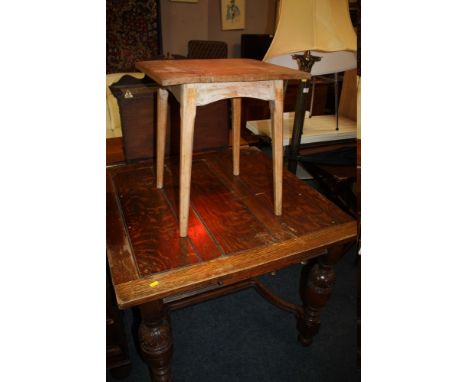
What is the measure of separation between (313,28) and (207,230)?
2.54 feet

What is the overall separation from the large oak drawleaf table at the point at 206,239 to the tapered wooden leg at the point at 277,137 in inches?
2.4

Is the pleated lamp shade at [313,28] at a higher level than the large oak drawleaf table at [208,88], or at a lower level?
higher

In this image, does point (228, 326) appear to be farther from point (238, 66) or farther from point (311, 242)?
point (238, 66)

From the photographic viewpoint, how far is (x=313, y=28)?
1.16 m

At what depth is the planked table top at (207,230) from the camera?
2.66 ft

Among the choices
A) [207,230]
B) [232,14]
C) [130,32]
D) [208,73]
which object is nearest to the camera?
[208,73]

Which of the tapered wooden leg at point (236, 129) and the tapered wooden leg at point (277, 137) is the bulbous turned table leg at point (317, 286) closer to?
the tapered wooden leg at point (277, 137)

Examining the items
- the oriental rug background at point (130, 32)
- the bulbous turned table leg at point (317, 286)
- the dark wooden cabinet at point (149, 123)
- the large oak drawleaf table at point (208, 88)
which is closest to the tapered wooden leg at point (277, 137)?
the large oak drawleaf table at point (208, 88)

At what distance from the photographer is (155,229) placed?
3.19ft

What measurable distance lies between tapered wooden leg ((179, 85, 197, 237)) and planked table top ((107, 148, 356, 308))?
71mm

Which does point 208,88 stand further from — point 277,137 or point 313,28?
point 313,28

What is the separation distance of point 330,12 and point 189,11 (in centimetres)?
399

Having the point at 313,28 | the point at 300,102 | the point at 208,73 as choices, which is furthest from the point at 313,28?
the point at 208,73

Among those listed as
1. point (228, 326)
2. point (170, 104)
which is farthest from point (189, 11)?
point (228, 326)
